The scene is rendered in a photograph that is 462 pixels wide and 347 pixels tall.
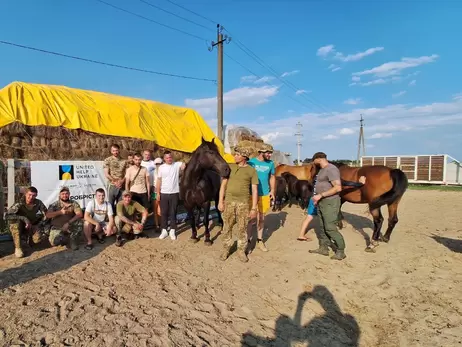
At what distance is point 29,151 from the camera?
7.36m

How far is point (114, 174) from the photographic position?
6578 millimetres

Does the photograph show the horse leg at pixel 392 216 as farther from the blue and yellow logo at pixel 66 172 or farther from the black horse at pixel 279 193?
the blue and yellow logo at pixel 66 172

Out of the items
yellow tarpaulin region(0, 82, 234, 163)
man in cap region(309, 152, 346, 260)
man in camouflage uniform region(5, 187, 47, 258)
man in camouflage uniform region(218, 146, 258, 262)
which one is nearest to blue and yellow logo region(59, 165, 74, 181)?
man in camouflage uniform region(5, 187, 47, 258)

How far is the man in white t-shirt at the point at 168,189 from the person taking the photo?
249 inches

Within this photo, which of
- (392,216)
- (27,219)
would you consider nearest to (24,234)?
(27,219)

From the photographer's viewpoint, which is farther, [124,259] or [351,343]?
[124,259]

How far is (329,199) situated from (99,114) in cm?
712

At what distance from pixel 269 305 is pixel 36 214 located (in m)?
4.35

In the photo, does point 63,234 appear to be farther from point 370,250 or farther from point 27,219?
point 370,250

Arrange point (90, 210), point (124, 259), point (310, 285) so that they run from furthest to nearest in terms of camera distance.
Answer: point (90, 210) < point (124, 259) < point (310, 285)

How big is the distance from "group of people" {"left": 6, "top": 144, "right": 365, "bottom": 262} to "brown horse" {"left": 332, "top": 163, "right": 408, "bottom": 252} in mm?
444

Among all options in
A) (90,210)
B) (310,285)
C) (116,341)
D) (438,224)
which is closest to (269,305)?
(310,285)

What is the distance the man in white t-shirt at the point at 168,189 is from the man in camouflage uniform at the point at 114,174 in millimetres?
868

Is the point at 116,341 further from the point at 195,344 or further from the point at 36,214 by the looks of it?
the point at 36,214
